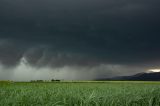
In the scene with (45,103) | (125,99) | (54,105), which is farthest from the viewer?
A: (125,99)

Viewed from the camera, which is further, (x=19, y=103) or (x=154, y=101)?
(x=154, y=101)

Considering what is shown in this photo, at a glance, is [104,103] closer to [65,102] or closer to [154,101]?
[65,102]

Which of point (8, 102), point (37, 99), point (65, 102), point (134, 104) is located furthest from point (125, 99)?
point (8, 102)

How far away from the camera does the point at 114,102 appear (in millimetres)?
10164

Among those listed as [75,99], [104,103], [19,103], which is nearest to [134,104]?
[104,103]

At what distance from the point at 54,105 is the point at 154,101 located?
3893 millimetres

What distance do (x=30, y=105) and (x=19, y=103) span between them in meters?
0.44

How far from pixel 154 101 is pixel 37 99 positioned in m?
4.10

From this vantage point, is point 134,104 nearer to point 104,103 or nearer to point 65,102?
point 104,103

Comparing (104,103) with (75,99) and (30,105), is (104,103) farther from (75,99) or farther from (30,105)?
(30,105)

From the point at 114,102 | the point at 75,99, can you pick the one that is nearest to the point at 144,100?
the point at 114,102

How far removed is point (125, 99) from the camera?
35.4 feet

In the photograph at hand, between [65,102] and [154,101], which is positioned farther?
[154,101]

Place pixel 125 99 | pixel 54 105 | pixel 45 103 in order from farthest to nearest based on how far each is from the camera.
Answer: pixel 125 99
pixel 45 103
pixel 54 105
